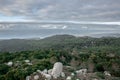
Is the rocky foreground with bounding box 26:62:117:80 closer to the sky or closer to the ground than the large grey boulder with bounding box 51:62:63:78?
closer to the ground

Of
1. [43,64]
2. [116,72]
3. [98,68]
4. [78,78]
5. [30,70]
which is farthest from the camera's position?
[98,68]

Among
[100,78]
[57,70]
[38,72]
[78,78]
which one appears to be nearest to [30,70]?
[38,72]

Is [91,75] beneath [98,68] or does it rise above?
above

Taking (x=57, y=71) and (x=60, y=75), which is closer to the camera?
(x=60, y=75)

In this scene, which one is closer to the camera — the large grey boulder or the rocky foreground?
the rocky foreground

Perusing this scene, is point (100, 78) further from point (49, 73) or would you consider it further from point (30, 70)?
point (30, 70)

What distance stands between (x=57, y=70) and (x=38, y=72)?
2.22m

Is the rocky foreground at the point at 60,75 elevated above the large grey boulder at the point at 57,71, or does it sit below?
below

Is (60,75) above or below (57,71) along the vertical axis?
below

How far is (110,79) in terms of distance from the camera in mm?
23891

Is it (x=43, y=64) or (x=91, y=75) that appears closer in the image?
(x=91, y=75)

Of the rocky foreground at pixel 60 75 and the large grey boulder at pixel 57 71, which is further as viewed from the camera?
the large grey boulder at pixel 57 71

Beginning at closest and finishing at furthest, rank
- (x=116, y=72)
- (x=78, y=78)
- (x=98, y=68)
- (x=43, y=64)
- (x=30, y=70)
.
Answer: (x=78, y=78) → (x=30, y=70) → (x=43, y=64) → (x=116, y=72) → (x=98, y=68)

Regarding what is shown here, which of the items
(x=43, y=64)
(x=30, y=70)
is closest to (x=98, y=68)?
(x=43, y=64)
